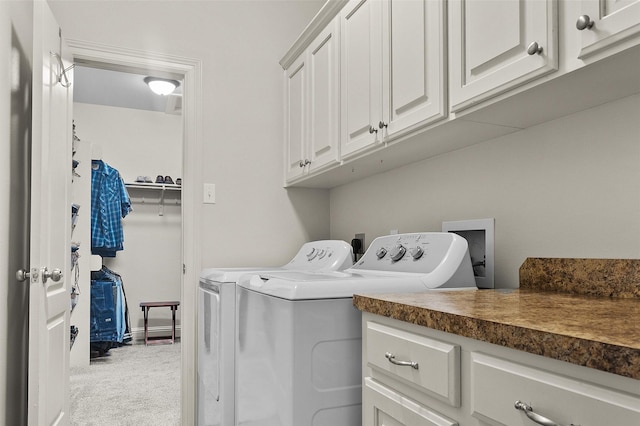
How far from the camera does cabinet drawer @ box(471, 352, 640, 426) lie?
2.08 feet

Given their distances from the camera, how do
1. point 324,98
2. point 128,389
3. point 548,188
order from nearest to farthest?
point 548,188 → point 324,98 → point 128,389

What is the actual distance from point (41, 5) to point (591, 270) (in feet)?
6.67

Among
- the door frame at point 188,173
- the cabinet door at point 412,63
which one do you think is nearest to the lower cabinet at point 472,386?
the cabinet door at point 412,63

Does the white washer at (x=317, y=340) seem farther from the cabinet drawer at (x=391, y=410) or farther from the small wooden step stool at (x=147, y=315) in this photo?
the small wooden step stool at (x=147, y=315)

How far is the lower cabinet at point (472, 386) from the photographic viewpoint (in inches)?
25.8

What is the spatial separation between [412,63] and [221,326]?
1.30m

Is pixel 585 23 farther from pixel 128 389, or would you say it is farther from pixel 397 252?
pixel 128 389

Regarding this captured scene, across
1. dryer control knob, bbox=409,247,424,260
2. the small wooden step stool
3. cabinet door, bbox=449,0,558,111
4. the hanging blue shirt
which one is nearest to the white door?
dryer control knob, bbox=409,247,424,260

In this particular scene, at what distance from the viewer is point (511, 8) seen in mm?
1224

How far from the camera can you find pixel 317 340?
1.38m

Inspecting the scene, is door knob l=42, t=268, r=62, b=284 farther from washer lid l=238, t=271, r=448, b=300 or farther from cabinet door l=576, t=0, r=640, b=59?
cabinet door l=576, t=0, r=640, b=59

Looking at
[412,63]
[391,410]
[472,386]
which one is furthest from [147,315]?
[472,386]

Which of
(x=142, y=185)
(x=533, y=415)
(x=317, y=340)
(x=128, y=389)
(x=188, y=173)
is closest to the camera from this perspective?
(x=533, y=415)

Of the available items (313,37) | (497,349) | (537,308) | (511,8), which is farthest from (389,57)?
(497,349)
